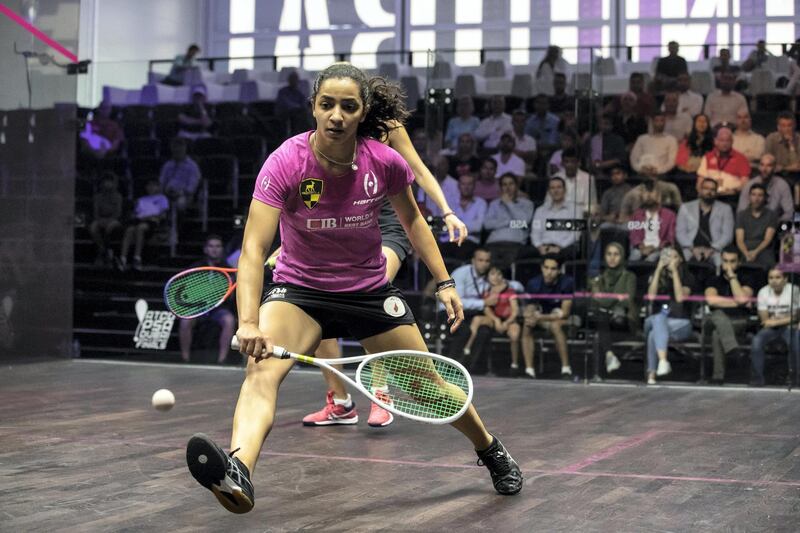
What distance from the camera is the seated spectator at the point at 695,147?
7.23 m

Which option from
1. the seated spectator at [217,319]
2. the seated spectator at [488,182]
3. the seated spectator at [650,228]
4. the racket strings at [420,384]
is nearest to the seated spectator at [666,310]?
the seated spectator at [650,228]

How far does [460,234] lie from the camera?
3.83 metres

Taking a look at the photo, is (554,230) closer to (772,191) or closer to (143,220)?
(772,191)

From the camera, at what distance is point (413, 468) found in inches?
153

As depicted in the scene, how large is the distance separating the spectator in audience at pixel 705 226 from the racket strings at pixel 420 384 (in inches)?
176

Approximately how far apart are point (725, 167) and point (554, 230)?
1081 mm

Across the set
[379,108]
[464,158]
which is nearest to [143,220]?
[464,158]

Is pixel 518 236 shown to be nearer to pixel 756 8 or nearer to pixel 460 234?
pixel 460 234

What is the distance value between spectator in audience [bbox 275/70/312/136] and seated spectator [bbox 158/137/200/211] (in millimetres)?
708

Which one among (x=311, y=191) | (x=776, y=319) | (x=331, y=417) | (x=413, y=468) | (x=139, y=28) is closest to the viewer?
(x=311, y=191)

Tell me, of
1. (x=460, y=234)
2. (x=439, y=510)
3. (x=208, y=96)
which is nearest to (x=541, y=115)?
(x=208, y=96)

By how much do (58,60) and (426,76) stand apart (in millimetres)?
2764

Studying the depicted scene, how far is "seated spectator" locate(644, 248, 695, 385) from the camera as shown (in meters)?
7.20

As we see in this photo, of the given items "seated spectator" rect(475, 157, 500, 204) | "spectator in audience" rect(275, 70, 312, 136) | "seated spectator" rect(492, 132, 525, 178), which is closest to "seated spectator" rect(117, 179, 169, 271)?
"spectator in audience" rect(275, 70, 312, 136)
